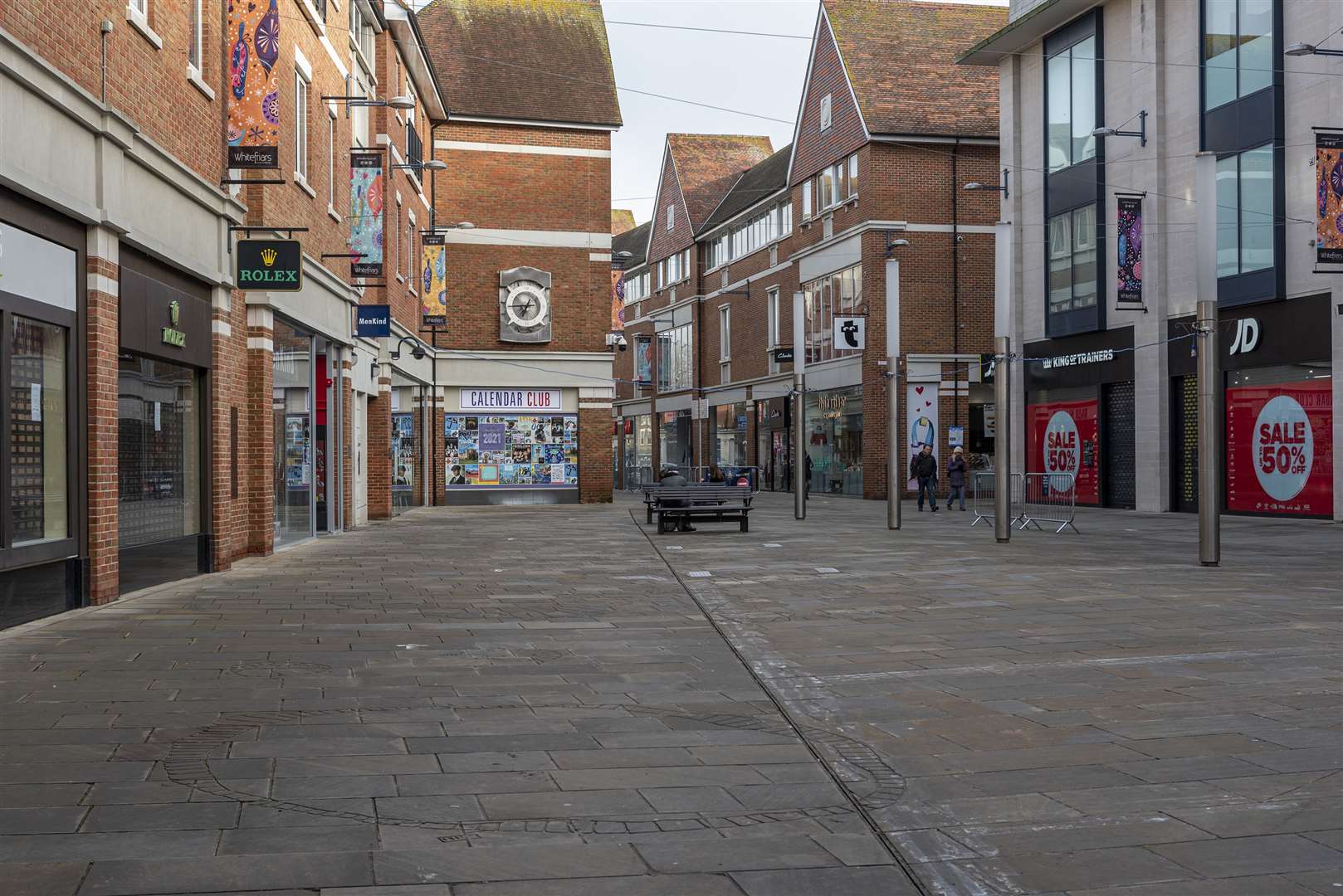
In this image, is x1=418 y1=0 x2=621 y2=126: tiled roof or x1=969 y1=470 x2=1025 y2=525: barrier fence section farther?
x1=418 y1=0 x2=621 y2=126: tiled roof

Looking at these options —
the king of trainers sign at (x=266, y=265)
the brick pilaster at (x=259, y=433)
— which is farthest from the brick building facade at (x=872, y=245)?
the king of trainers sign at (x=266, y=265)

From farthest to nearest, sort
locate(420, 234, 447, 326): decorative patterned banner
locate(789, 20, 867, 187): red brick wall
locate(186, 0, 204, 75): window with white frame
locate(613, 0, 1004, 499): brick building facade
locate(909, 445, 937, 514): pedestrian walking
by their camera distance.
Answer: locate(789, 20, 867, 187): red brick wall, locate(613, 0, 1004, 499): brick building facade, locate(420, 234, 447, 326): decorative patterned banner, locate(909, 445, 937, 514): pedestrian walking, locate(186, 0, 204, 75): window with white frame

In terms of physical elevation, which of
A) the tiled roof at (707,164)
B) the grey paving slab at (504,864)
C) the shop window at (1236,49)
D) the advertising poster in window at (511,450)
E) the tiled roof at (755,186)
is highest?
the tiled roof at (707,164)

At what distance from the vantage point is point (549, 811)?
16.5 ft

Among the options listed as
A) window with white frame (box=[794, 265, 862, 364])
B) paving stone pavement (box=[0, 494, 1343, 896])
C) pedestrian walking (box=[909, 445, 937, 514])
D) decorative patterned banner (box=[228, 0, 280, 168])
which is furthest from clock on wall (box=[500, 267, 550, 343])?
paving stone pavement (box=[0, 494, 1343, 896])

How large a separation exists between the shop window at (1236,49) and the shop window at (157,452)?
2005cm

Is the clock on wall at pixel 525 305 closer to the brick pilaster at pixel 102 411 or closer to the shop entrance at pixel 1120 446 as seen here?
the shop entrance at pixel 1120 446

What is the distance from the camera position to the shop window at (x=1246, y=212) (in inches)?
955

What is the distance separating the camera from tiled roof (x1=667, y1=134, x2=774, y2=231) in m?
57.6

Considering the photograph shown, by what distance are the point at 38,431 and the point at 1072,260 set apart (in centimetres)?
2576

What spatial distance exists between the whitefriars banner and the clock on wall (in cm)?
145

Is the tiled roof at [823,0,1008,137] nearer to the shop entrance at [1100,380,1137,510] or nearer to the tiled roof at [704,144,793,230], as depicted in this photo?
the tiled roof at [704,144,793,230]

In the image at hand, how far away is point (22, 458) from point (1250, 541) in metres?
16.4

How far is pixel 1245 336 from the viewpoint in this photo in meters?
24.7
